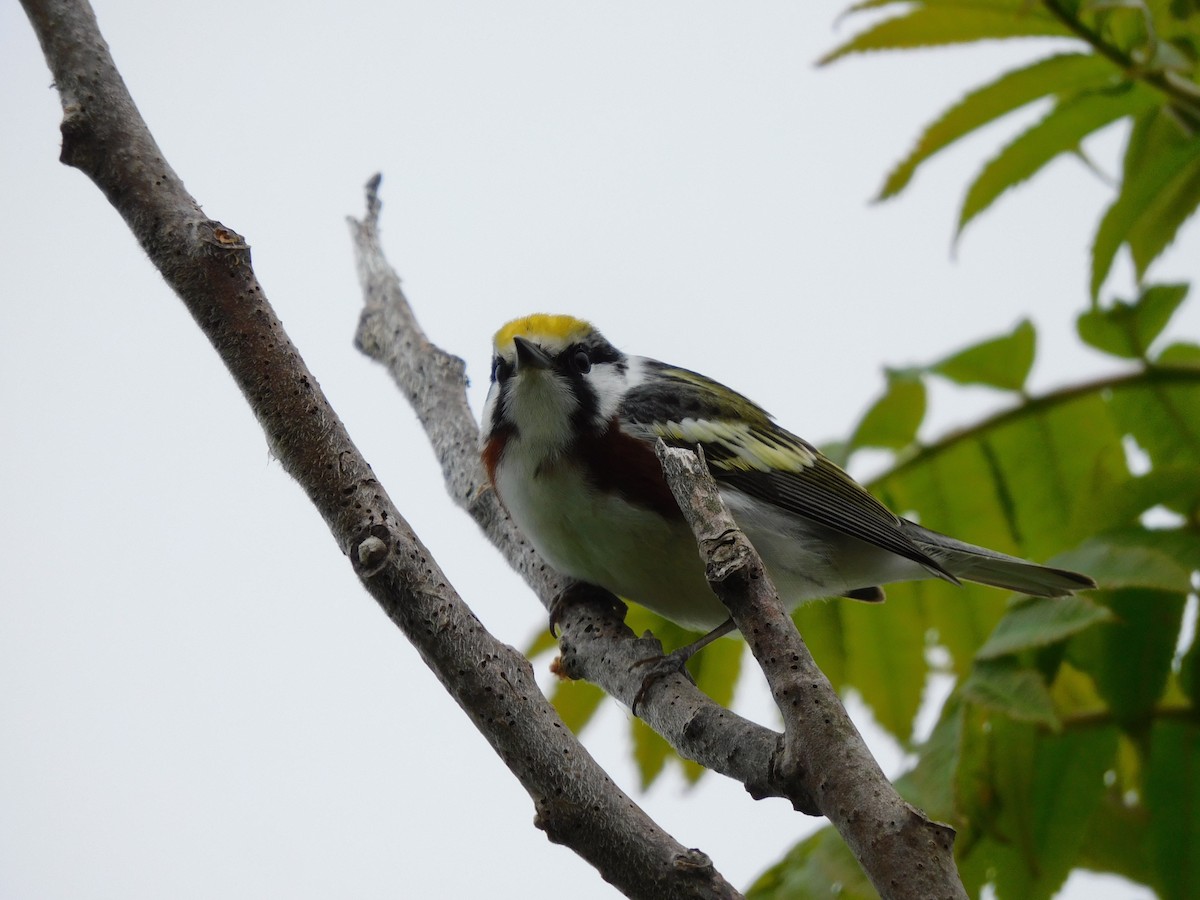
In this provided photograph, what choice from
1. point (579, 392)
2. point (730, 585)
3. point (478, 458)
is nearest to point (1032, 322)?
point (579, 392)

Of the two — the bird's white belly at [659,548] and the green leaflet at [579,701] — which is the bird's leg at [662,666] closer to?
the bird's white belly at [659,548]

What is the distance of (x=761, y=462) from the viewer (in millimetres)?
2951

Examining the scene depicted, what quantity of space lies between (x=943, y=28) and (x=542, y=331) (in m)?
1.26

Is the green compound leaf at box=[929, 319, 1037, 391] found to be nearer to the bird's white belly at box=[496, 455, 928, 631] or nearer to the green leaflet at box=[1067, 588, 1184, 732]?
the bird's white belly at box=[496, 455, 928, 631]

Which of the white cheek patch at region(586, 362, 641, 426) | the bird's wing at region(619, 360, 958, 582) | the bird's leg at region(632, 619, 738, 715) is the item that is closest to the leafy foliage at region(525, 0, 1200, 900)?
the bird's wing at region(619, 360, 958, 582)

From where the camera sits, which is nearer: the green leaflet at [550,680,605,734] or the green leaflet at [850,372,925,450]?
the green leaflet at [550,680,605,734]

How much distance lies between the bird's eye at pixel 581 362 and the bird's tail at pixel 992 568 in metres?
0.94

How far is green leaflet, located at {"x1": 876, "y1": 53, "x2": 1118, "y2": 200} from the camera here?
2795 millimetres

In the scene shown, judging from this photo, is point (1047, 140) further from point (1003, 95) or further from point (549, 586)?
point (549, 586)

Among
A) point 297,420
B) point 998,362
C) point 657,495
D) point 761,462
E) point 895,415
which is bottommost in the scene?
point 297,420

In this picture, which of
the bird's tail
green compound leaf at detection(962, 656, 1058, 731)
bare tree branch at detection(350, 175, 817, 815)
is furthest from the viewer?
the bird's tail

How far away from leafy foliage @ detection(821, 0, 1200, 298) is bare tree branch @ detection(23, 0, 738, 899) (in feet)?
5.53

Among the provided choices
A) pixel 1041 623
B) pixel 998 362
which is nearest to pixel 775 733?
pixel 1041 623

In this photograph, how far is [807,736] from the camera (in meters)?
1.40
